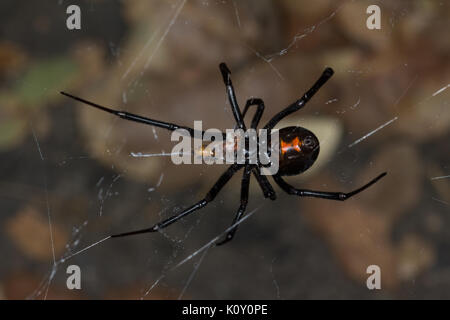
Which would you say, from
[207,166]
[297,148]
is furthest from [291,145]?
[207,166]

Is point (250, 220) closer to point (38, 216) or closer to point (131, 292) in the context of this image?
point (131, 292)

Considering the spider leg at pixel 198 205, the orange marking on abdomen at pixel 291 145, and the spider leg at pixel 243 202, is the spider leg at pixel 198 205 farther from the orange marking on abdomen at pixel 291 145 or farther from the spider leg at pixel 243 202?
the orange marking on abdomen at pixel 291 145

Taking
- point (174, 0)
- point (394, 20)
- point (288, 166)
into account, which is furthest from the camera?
point (174, 0)

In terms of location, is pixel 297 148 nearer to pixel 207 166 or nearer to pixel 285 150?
pixel 285 150

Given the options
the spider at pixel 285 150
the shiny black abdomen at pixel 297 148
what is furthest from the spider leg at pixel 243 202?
the shiny black abdomen at pixel 297 148

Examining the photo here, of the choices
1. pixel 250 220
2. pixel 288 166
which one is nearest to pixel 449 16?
pixel 288 166

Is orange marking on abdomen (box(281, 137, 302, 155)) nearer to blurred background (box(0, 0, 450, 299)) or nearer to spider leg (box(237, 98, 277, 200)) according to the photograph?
spider leg (box(237, 98, 277, 200))
